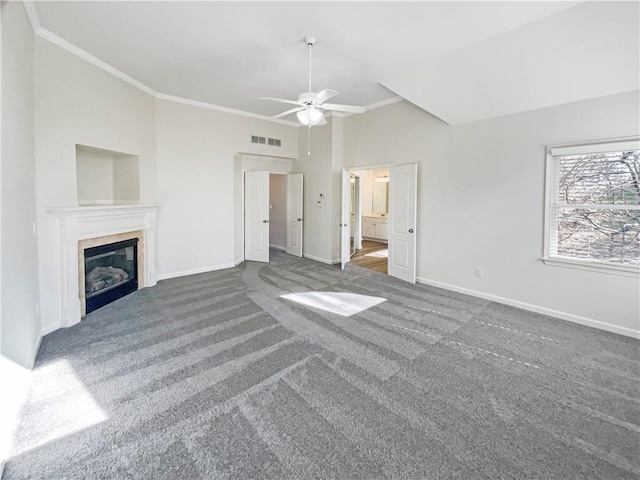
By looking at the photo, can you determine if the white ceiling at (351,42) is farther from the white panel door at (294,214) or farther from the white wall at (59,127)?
the white panel door at (294,214)

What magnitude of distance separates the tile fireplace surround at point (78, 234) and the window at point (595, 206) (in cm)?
582

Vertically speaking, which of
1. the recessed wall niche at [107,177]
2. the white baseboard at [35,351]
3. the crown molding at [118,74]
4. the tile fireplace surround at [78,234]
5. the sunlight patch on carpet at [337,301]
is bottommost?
the white baseboard at [35,351]

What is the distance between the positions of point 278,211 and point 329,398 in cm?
685

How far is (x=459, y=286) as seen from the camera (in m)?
5.00

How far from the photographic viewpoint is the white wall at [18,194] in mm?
2205

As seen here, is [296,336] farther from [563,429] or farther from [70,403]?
[563,429]

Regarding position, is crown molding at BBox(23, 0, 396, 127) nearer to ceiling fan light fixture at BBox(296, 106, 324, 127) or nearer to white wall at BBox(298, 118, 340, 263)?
white wall at BBox(298, 118, 340, 263)

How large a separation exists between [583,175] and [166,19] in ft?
16.5

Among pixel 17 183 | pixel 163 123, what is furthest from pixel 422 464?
pixel 163 123

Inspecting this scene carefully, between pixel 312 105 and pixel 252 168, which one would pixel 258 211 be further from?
pixel 312 105

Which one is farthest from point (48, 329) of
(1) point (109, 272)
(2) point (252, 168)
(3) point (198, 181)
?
(2) point (252, 168)

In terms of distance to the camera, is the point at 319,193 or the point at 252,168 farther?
the point at 252,168

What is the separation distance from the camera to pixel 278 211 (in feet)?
28.9

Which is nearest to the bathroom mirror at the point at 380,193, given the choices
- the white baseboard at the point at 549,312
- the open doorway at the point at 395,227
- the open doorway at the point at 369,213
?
the open doorway at the point at 369,213
